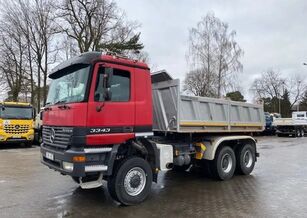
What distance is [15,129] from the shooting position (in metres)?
18.8

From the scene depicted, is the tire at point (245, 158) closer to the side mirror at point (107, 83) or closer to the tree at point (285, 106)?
the side mirror at point (107, 83)

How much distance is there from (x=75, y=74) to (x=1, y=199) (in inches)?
124

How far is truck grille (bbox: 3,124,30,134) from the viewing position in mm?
18484

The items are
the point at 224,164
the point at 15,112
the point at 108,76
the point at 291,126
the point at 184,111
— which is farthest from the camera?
the point at 291,126

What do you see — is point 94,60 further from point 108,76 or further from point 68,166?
point 68,166

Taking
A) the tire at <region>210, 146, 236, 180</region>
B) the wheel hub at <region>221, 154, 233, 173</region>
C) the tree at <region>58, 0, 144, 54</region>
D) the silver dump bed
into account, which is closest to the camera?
the silver dump bed

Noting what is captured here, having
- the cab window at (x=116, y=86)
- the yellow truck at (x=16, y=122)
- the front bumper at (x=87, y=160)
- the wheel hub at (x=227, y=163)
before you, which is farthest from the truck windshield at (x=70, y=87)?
the yellow truck at (x=16, y=122)

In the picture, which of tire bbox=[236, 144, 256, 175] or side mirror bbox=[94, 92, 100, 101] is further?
tire bbox=[236, 144, 256, 175]

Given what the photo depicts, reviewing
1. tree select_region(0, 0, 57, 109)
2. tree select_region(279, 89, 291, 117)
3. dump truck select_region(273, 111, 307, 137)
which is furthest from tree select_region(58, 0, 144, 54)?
tree select_region(279, 89, 291, 117)

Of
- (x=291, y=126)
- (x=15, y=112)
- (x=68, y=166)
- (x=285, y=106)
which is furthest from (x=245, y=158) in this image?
(x=285, y=106)

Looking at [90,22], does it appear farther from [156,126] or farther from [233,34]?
[156,126]

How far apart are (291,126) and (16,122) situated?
81.6 ft

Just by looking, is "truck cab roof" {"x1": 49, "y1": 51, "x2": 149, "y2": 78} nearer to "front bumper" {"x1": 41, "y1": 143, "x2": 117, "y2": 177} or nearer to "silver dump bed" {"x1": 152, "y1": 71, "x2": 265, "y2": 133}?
"silver dump bed" {"x1": 152, "y1": 71, "x2": 265, "y2": 133}

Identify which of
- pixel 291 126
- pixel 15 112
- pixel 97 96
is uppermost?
pixel 15 112
